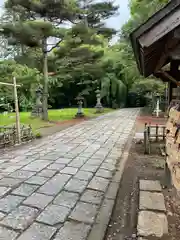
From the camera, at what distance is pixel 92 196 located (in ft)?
9.58

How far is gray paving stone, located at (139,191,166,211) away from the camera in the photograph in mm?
2565

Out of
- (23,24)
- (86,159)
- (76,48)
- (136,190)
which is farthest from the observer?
(76,48)

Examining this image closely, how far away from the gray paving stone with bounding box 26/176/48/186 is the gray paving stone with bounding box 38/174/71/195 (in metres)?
0.10

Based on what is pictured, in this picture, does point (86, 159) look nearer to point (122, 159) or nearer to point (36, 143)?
point (122, 159)

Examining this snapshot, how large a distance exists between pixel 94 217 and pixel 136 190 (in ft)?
3.29

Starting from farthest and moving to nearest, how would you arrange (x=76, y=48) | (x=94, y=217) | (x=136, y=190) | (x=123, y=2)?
1. (x=123, y=2)
2. (x=76, y=48)
3. (x=136, y=190)
4. (x=94, y=217)

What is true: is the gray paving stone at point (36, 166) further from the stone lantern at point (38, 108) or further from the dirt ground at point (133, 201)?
the stone lantern at point (38, 108)

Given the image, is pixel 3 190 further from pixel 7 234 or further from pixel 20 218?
pixel 7 234

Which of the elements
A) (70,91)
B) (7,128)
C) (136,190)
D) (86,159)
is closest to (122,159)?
(86,159)

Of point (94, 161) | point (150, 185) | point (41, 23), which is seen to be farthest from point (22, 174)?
point (41, 23)

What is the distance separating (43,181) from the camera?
11.2 feet

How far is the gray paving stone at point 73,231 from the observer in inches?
80.8

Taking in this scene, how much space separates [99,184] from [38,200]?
3.27 ft

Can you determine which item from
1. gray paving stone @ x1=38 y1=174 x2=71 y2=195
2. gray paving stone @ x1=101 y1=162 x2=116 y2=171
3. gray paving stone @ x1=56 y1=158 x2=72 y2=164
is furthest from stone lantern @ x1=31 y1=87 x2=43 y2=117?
gray paving stone @ x1=38 y1=174 x2=71 y2=195
